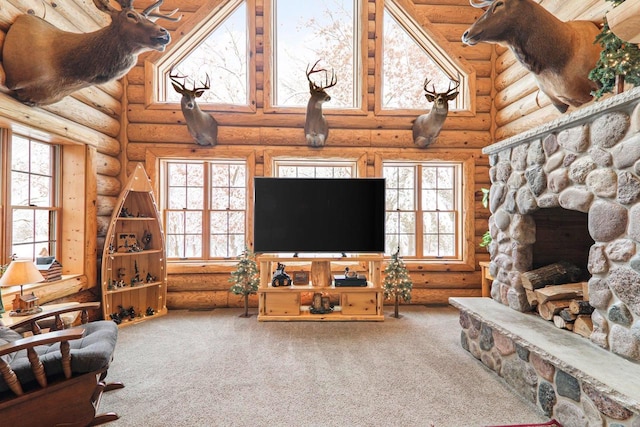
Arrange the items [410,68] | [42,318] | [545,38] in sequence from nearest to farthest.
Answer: [42,318] < [545,38] < [410,68]

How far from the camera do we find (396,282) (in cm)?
404

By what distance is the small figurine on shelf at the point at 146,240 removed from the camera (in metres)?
4.10

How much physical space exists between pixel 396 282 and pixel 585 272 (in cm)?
188

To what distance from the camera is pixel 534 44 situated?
2.65 m

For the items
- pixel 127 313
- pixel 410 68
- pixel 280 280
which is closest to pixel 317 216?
pixel 280 280

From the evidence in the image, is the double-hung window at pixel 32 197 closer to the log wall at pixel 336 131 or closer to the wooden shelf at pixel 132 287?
the wooden shelf at pixel 132 287

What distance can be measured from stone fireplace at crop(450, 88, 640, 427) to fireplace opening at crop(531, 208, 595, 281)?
0.01 metres

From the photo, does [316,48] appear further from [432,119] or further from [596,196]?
[596,196]

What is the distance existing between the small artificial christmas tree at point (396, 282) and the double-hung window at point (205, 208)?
6.77 feet

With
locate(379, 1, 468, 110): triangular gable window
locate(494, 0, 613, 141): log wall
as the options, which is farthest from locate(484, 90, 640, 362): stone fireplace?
locate(379, 1, 468, 110): triangular gable window

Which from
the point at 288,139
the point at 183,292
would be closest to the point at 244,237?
the point at 183,292

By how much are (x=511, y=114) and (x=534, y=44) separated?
185 cm

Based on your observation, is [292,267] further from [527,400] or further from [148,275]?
[527,400]

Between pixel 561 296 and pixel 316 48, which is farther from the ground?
pixel 316 48
